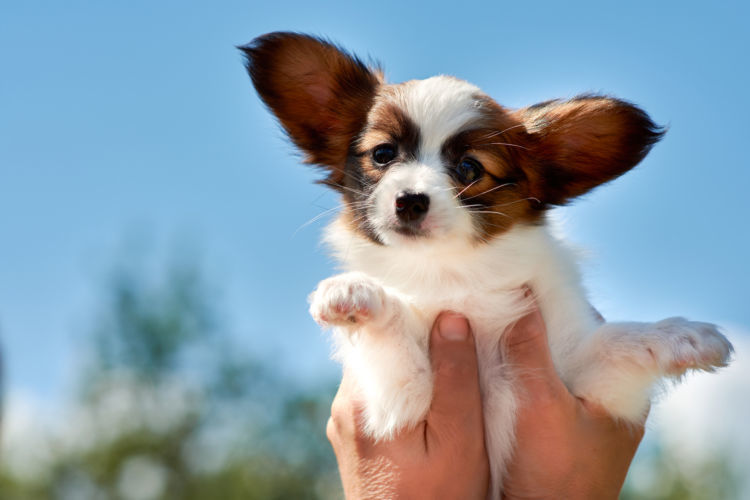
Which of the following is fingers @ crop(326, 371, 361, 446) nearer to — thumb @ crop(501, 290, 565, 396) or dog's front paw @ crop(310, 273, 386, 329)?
dog's front paw @ crop(310, 273, 386, 329)

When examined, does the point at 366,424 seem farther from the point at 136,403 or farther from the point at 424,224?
the point at 136,403

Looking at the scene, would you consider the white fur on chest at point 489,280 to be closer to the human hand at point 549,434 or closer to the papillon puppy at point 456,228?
the papillon puppy at point 456,228

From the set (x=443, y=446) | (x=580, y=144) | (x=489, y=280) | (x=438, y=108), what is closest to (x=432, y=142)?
(x=438, y=108)

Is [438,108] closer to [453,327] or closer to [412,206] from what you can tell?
[412,206]

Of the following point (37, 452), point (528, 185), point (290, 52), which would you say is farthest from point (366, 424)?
point (37, 452)

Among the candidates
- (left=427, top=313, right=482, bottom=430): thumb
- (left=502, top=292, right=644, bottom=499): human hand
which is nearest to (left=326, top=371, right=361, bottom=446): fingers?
(left=427, top=313, right=482, bottom=430): thumb

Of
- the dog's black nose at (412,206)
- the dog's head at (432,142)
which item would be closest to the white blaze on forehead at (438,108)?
the dog's head at (432,142)
